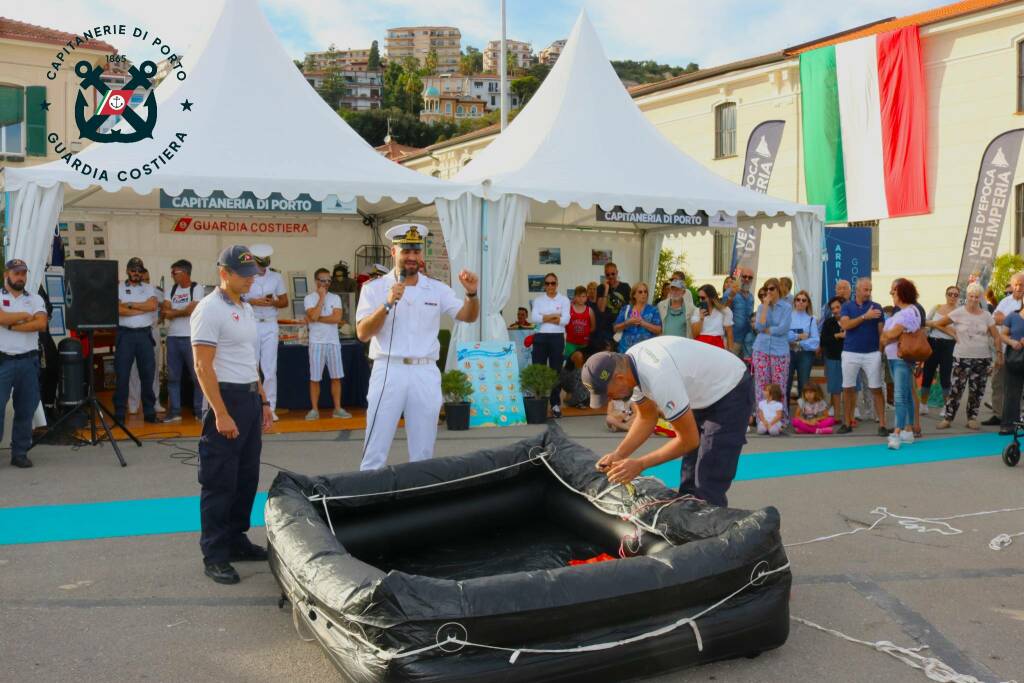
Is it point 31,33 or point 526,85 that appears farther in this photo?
point 526,85

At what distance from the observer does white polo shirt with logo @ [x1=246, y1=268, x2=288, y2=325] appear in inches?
426

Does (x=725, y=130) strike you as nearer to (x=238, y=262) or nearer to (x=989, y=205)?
(x=989, y=205)

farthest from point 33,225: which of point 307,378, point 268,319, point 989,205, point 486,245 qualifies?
point 989,205

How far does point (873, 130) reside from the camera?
877 inches

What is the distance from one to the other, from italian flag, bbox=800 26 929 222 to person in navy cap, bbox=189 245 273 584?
1888 centimetres

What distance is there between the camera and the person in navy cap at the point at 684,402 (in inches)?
175

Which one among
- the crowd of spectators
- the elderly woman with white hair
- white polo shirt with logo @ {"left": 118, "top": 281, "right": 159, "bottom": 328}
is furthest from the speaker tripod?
the elderly woman with white hair

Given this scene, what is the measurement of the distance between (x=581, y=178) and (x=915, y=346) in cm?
A: 451

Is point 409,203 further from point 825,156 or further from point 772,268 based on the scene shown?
point 772,268

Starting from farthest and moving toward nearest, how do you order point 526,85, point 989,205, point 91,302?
1. point 526,85
2. point 989,205
3. point 91,302

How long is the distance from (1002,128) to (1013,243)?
108 inches

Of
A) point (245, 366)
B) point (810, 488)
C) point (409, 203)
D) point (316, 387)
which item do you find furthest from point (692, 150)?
point (245, 366)

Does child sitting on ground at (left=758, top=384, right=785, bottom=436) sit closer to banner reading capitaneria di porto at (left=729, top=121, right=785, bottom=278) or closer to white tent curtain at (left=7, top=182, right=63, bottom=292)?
white tent curtain at (left=7, top=182, right=63, bottom=292)

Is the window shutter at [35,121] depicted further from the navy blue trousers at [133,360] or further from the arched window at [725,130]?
the arched window at [725,130]
